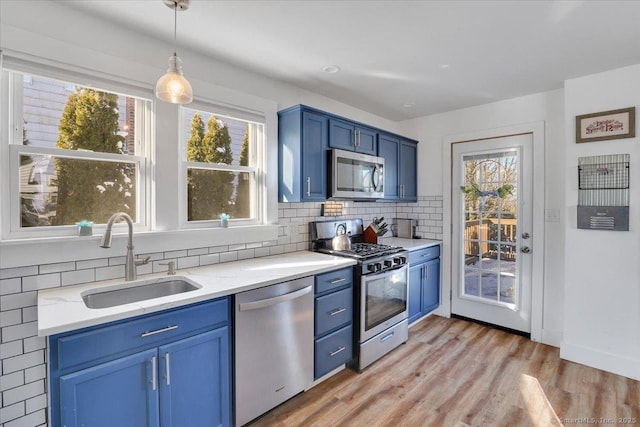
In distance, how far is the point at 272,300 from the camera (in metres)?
1.97

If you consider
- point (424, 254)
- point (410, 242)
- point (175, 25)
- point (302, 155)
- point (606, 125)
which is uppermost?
point (175, 25)

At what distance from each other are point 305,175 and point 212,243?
0.93m

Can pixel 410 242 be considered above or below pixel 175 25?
below

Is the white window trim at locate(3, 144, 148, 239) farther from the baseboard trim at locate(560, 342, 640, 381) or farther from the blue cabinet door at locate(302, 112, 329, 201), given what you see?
the baseboard trim at locate(560, 342, 640, 381)

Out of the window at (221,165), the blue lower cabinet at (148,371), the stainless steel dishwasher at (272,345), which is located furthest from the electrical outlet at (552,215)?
the blue lower cabinet at (148,371)

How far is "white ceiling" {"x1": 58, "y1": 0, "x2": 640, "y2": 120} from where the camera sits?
1791 millimetres

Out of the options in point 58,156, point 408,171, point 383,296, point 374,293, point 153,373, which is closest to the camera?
point 153,373

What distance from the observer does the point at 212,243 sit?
2359 millimetres

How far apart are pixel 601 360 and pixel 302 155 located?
3024 millimetres

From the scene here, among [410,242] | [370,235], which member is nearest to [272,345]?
[370,235]

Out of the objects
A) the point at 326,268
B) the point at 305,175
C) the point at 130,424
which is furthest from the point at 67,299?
the point at 305,175

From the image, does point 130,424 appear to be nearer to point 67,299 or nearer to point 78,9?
point 67,299

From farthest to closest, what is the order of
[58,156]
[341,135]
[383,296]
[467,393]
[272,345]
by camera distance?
[341,135] < [383,296] < [467,393] < [272,345] < [58,156]

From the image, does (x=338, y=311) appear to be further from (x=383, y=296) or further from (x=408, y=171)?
(x=408, y=171)
